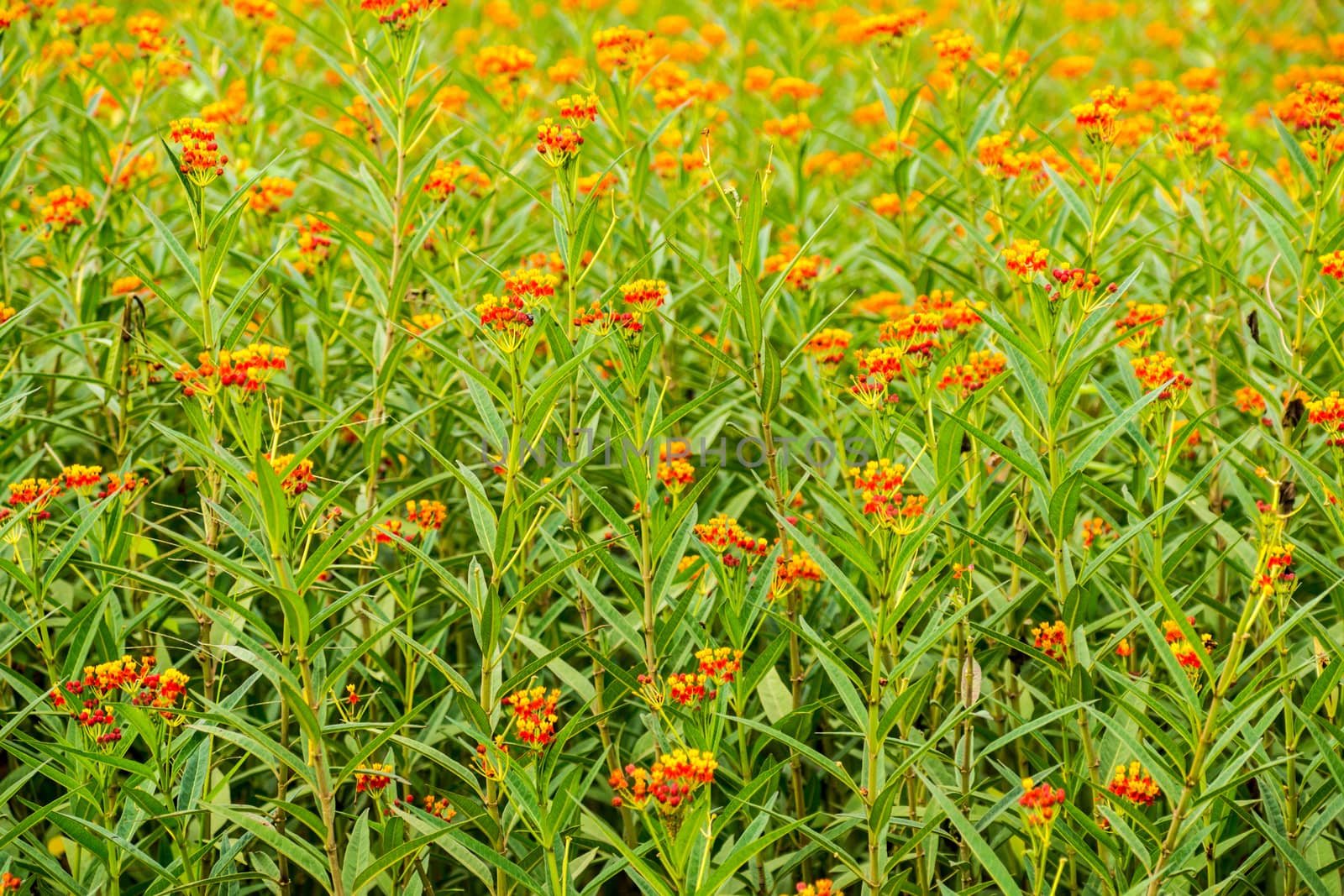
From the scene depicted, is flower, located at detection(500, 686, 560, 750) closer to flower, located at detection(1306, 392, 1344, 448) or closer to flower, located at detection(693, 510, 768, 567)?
flower, located at detection(693, 510, 768, 567)

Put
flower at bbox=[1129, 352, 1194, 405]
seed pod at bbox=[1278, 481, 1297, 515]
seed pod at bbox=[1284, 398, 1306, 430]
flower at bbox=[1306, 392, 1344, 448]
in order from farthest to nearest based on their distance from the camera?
1. seed pod at bbox=[1284, 398, 1306, 430]
2. flower at bbox=[1129, 352, 1194, 405]
3. flower at bbox=[1306, 392, 1344, 448]
4. seed pod at bbox=[1278, 481, 1297, 515]

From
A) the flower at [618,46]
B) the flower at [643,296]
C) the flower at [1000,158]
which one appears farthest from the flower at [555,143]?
the flower at [1000,158]

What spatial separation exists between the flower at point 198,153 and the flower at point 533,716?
1094 mm

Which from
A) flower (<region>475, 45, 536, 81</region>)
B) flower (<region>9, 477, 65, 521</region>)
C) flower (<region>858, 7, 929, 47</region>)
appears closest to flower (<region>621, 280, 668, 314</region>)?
flower (<region>9, 477, 65, 521</region>)

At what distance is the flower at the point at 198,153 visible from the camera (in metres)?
2.21

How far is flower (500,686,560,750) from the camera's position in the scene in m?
2.07

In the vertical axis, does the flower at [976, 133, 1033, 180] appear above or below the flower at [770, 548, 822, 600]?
above

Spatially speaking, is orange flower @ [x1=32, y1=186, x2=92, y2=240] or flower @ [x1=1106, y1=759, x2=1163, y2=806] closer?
flower @ [x1=1106, y1=759, x2=1163, y2=806]

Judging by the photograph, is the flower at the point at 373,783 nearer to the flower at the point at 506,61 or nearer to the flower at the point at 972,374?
the flower at the point at 972,374

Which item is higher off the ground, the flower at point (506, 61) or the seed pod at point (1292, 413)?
the seed pod at point (1292, 413)

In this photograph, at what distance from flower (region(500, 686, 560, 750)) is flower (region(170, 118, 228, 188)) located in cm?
109

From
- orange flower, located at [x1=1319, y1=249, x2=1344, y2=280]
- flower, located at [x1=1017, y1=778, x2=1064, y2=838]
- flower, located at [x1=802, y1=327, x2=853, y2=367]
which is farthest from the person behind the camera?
flower, located at [x1=802, y1=327, x2=853, y2=367]

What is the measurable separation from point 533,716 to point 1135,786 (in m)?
1.02

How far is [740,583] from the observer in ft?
7.52
